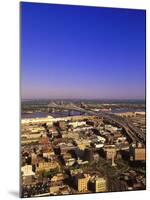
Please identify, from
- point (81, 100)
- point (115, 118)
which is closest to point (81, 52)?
point (81, 100)

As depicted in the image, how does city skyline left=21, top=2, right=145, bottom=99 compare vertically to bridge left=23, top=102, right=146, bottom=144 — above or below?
above

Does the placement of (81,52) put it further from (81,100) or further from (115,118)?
(115,118)

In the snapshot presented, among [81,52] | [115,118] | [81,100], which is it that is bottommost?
[115,118]

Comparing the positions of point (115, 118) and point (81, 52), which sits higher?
point (81, 52)

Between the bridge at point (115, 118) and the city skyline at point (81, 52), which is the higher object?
the city skyline at point (81, 52)
